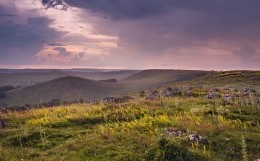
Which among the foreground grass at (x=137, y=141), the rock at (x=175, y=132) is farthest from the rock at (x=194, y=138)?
the rock at (x=175, y=132)

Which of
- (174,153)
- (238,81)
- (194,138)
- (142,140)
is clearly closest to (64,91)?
(238,81)

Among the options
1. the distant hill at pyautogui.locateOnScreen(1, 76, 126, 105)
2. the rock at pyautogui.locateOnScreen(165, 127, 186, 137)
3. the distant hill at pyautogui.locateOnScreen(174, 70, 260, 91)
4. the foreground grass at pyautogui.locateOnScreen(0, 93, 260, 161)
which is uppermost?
the distant hill at pyautogui.locateOnScreen(174, 70, 260, 91)

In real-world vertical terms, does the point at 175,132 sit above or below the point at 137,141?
above

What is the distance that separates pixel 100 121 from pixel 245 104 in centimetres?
1204

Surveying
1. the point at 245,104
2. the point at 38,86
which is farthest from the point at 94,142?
the point at 38,86

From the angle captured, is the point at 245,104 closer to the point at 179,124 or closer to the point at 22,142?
the point at 179,124

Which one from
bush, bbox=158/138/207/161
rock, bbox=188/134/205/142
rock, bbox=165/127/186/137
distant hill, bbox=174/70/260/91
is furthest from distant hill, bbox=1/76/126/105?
bush, bbox=158/138/207/161

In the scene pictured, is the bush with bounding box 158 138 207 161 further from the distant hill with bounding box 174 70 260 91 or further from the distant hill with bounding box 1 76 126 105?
the distant hill with bounding box 1 76 126 105

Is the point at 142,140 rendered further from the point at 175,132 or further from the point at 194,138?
the point at 194,138

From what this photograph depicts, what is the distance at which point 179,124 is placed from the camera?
14.9 meters

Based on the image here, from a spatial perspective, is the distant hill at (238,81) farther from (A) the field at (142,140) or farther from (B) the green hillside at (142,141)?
(A) the field at (142,140)

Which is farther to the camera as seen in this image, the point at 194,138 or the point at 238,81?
the point at 238,81

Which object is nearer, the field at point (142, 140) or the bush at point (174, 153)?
the bush at point (174, 153)

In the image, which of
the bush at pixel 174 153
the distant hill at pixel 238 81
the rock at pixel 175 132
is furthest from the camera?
the distant hill at pixel 238 81
